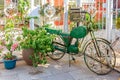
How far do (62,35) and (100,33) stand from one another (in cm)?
112

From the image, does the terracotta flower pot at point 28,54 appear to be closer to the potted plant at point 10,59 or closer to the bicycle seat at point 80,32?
the potted plant at point 10,59

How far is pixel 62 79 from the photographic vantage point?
3230mm

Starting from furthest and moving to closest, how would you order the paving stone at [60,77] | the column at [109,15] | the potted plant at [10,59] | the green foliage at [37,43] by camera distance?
the column at [109,15] → the potted plant at [10,59] → the green foliage at [37,43] → the paving stone at [60,77]

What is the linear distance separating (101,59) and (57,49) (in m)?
0.96

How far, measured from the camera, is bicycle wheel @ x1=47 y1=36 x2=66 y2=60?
3.88 meters

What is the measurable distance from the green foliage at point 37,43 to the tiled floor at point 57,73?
241 mm

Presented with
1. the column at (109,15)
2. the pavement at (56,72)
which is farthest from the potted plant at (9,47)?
the column at (109,15)

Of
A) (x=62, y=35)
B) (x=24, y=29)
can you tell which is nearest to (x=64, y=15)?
(x=62, y=35)

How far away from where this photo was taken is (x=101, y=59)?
11.1 ft

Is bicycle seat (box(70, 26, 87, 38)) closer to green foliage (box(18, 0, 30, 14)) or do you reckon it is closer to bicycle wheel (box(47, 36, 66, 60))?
bicycle wheel (box(47, 36, 66, 60))

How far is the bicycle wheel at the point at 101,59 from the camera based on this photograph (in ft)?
10.9

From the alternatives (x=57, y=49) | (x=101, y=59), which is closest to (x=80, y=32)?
(x=101, y=59)

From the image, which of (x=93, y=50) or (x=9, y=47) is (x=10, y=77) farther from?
(x=93, y=50)

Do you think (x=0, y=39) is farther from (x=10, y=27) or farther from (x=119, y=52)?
(x=119, y=52)
